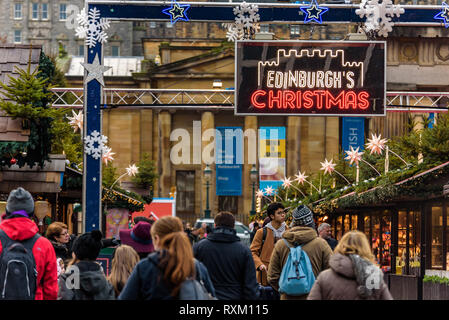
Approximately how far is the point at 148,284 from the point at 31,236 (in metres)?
1.97

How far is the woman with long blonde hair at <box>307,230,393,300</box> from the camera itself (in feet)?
22.7

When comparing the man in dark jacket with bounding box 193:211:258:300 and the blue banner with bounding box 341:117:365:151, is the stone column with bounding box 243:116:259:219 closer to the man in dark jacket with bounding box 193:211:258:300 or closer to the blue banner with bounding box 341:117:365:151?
the blue banner with bounding box 341:117:365:151

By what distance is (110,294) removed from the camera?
745 cm

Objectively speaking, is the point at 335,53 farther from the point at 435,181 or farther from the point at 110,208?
the point at 110,208

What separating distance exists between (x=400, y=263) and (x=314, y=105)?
5807 mm

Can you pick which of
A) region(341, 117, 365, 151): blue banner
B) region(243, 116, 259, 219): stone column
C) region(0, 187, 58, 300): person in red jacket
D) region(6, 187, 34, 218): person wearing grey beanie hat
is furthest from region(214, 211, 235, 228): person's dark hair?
region(243, 116, 259, 219): stone column

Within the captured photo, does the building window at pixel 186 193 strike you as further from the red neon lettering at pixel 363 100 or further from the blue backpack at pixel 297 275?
the blue backpack at pixel 297 275

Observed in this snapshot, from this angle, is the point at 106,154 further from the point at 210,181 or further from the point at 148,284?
the point at 210,181

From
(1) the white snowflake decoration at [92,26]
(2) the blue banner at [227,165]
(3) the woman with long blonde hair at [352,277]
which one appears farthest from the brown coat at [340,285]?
(2) the blue banner at [227,165]

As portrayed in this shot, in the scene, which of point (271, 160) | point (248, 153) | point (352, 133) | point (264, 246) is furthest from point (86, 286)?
point (248, 153)

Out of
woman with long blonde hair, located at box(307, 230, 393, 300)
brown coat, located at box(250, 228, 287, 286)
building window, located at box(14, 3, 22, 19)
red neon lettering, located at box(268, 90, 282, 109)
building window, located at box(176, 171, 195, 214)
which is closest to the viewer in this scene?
woman with long blonde hair, located at box(307, 230, 393, 300)

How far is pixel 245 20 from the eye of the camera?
18.1 m

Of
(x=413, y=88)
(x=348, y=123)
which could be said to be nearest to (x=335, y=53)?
(x=348, y=123)

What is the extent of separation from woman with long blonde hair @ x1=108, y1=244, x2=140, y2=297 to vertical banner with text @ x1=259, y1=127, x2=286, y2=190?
197ft
